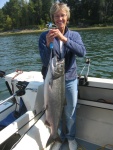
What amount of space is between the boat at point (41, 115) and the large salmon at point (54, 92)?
0.14 meters

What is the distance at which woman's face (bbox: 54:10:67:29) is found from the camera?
10.2 feet

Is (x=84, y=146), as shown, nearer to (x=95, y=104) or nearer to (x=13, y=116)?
(x=95, y=104)

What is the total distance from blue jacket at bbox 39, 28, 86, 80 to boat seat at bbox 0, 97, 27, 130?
0.85m

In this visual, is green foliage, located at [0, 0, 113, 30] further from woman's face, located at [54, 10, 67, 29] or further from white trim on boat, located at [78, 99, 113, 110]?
woman's face, located at [54, 10, 67, 29]

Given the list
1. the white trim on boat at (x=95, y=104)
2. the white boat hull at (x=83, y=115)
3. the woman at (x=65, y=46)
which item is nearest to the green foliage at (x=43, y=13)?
the white boat hull at (x=83, y=115)

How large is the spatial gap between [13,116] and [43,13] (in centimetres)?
8962

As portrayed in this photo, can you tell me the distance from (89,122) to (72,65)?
132 centimetres

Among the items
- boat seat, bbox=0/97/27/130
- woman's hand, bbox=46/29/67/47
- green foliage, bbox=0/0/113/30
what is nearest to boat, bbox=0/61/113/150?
boat seat, bbox=0/97/27/130

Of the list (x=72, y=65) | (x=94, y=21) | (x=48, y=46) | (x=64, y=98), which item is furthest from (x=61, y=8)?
(x=94, y=21)

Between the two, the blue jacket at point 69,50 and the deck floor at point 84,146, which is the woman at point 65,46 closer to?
the blue jacket at point 69,50

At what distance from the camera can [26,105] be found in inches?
147

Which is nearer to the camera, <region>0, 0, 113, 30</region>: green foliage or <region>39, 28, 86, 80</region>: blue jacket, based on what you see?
<region>39, 28, 86, 80</region>: blue jacket

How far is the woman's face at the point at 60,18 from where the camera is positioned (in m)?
3.11

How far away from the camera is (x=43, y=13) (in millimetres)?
89812
